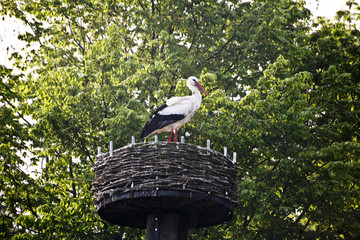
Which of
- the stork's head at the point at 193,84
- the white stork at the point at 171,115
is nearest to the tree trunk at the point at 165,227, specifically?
the white stork at the point at 171,115

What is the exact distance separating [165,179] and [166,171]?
18 cm

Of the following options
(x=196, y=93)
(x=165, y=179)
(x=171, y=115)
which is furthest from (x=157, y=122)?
(x=165, y=179)

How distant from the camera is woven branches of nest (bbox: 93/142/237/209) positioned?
11648mm

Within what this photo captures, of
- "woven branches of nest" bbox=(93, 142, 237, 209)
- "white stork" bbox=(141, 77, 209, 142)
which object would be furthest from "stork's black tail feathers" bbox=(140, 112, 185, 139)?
"woven branches of nest" bbox=(93, 142, 237, 209)

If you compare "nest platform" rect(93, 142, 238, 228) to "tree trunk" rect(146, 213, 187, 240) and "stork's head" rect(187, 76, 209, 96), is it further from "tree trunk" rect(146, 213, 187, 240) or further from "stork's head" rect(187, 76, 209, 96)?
"stork's head" rect(187, 76, 209, 96)

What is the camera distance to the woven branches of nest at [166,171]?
11.6 meters

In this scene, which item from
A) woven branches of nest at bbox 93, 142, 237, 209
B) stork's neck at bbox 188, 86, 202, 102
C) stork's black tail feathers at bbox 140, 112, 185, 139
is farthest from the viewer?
stork's neck at bbox 188, 86, 202, 102

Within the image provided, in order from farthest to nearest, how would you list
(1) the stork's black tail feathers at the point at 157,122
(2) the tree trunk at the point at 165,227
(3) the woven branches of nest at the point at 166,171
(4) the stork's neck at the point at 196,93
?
(4) the stork's neck at the point at 196,93
(1) the stork's black tail feathers at the point at 157,122
(2) the tree trunk at the point at 165,227
(3) the woven branches of nest at the point at 166,171

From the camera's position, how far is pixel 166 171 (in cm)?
1173

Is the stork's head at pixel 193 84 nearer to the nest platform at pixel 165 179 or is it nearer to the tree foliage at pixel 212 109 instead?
the tree foliage at pixel 212 109

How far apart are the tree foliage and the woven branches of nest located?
2112mm

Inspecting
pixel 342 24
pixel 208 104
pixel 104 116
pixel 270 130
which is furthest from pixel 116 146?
pixel 342 24

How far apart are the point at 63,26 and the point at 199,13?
4.39m

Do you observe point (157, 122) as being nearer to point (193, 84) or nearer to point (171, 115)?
point (171, 115)
